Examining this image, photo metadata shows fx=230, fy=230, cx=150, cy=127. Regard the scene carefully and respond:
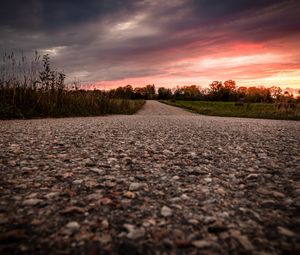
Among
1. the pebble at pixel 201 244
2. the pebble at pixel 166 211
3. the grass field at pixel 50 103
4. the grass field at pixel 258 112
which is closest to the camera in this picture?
the pebble at pixel 201 244

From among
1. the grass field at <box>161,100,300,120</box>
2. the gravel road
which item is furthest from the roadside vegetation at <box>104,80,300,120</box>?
the gravel road

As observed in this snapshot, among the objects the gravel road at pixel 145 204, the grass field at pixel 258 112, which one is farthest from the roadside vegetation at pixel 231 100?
the gravel road at pixel 145 204

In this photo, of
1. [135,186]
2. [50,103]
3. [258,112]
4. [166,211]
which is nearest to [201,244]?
[166,211]

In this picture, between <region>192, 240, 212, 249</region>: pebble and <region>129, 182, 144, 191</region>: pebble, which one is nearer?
<region>192, 240, 212, 249</region>: pebble

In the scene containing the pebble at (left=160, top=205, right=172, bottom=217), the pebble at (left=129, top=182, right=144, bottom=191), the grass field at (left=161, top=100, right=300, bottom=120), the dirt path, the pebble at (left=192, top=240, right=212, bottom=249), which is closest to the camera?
the pebble at (left=192, top=240, right=212, bottom=249)

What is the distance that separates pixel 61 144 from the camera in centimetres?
511

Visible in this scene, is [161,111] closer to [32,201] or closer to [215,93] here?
[32,201]

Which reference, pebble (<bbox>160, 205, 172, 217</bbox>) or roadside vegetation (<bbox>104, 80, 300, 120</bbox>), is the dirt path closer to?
roadside vegetation (<bbox>104, 80, 300, 120</bbox>)

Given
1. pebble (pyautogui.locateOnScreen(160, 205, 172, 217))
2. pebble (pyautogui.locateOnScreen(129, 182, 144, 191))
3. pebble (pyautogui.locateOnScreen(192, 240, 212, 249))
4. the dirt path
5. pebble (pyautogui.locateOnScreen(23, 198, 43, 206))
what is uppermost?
the dirt path

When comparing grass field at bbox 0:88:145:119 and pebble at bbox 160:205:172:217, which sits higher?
grass field at bbox 0:88:145:119

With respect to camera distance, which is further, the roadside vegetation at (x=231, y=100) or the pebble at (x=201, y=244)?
the roadside vegetation at (x=231, y=100)

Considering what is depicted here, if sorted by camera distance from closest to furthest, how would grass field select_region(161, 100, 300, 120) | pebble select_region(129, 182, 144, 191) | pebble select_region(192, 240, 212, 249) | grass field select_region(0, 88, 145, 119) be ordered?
1. pebble select_region(192, 240, 212, 249)
2. pebble select_region(129, 182, 144, 191)
3. grass field select_region(0, 88, 145, 119)
4. grass field select_region(161, 100, 300, 120)

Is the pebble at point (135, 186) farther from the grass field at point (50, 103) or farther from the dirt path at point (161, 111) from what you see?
the dirt path at point (161, 111)

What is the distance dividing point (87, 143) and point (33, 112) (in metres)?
8.44
